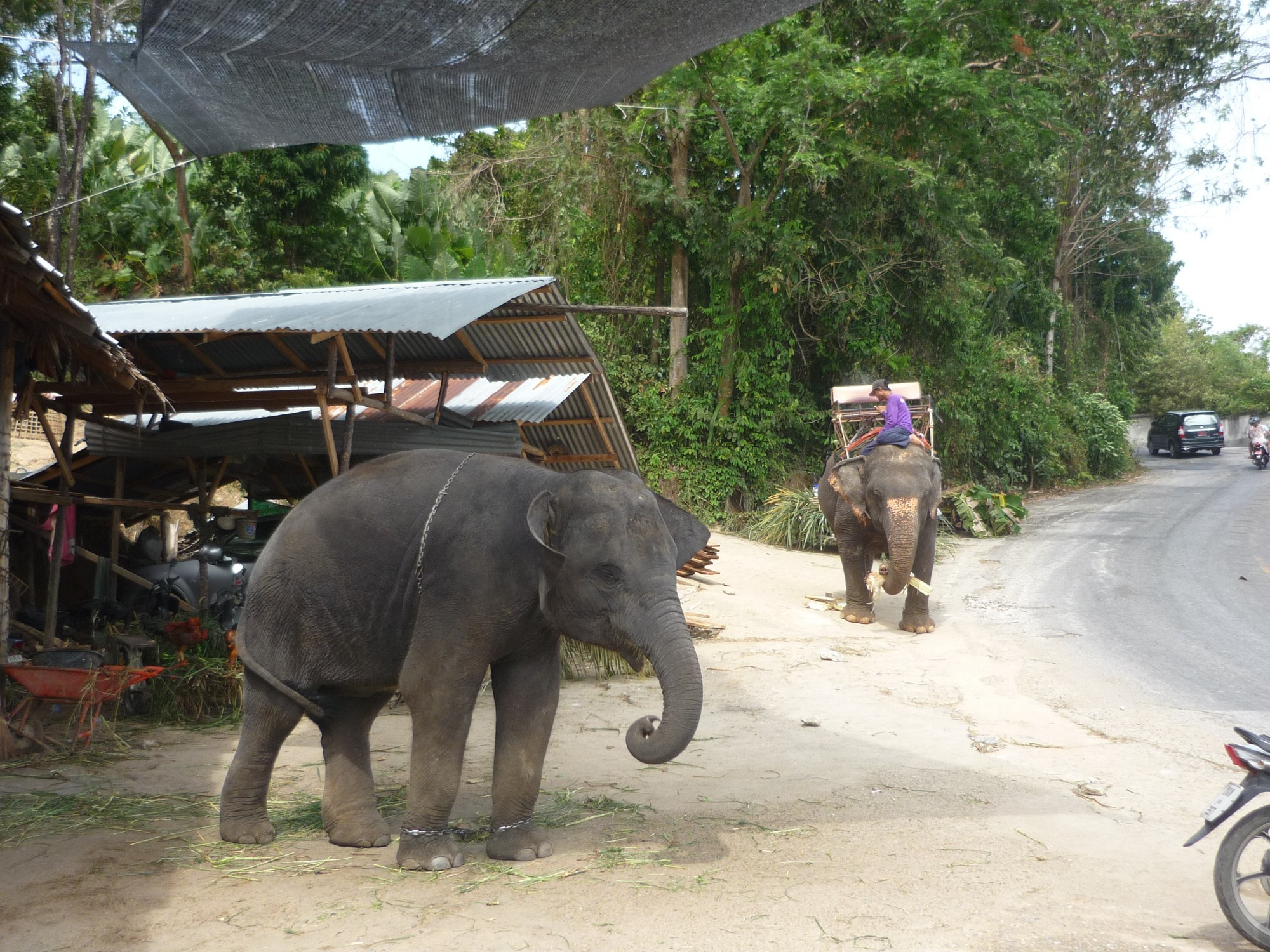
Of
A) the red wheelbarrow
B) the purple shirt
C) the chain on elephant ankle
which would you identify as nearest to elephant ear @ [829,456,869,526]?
the purple shirt

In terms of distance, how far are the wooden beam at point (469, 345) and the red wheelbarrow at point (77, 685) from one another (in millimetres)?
3755

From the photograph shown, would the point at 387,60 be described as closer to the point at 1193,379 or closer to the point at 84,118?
the point at 84,118

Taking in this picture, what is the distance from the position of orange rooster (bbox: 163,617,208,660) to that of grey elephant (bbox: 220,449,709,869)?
12.7 feet

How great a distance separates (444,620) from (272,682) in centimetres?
100

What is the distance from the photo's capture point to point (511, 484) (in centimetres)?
523

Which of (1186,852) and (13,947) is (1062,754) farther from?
(13,947)

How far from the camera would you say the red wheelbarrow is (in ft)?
22.4

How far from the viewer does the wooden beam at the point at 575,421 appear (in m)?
11.6

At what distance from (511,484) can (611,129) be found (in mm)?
15652

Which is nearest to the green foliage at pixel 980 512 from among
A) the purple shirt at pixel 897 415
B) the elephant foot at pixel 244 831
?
the purple shirt at pixel 897 415

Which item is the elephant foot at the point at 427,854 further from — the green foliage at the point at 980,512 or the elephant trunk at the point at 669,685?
the green foliage at the point at 980,512

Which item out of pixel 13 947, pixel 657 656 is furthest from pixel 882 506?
pixel 13 947

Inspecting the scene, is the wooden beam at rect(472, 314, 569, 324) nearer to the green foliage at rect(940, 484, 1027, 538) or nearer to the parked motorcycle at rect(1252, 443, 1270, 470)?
the green foliage at rect(940, 484, 1027, 538)

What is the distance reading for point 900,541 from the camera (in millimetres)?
11656
